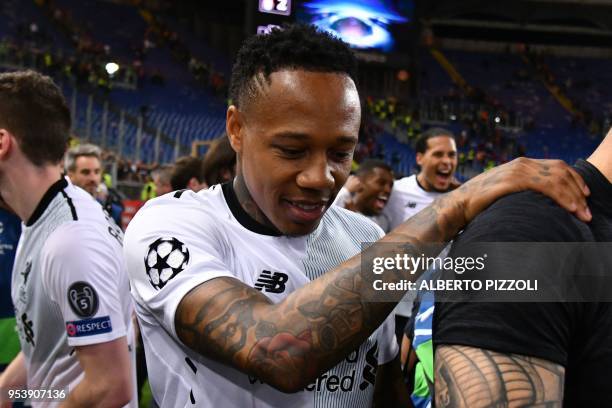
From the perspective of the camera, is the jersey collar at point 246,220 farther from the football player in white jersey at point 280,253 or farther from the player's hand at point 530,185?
the player's hand at point 530,185

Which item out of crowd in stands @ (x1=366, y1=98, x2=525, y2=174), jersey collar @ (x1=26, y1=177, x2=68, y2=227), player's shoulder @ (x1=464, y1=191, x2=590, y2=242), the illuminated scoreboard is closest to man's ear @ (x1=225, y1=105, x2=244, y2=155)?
player's shoulder @ (x1=464, y1=191, x2=590, y2=242)

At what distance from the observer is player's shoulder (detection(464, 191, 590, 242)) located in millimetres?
1057

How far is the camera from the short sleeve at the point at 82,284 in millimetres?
2047

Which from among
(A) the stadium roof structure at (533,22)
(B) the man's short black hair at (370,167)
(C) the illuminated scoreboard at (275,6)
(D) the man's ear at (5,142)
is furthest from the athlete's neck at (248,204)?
(A) the stadium roof structure at (533,22)

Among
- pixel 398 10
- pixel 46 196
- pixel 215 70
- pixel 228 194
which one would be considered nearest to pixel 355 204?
pixel 46 196

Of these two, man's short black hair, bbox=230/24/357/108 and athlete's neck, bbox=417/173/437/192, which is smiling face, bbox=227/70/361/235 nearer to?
man's short black hair, bbox=230/24/357/108

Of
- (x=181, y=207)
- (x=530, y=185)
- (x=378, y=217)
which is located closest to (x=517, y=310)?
(x=530, y=185)

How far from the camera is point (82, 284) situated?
6.74ft

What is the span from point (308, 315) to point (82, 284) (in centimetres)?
104

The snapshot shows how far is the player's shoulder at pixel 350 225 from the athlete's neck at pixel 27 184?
1.08 meters

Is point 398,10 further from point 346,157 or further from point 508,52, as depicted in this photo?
point 508,52

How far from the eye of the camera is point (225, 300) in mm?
1340

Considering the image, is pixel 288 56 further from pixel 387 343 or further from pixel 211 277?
pixel 387 343

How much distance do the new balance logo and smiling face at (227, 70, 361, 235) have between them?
4.7 inches
